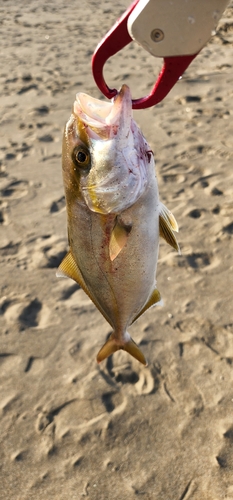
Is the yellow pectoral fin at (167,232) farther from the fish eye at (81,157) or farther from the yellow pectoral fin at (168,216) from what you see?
the fish eye at (81,157)

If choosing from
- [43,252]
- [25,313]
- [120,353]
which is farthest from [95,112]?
[43,252]

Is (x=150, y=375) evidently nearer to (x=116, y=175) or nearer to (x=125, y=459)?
(x=125, y=459)

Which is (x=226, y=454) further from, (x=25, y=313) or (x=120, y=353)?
(x=25, y=313)

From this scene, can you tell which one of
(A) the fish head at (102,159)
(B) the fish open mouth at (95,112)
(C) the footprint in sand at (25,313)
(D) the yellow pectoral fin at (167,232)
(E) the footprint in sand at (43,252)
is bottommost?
(E) the footprint in sand at (43,252)

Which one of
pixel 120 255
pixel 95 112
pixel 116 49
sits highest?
pixel 116 49

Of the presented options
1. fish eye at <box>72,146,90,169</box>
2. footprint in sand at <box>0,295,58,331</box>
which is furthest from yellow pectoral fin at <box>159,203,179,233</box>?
footprint in sand at <box>0,295,58,331</box>

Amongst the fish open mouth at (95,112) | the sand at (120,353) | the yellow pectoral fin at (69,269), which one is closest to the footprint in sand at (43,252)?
the sand at (120,353)
